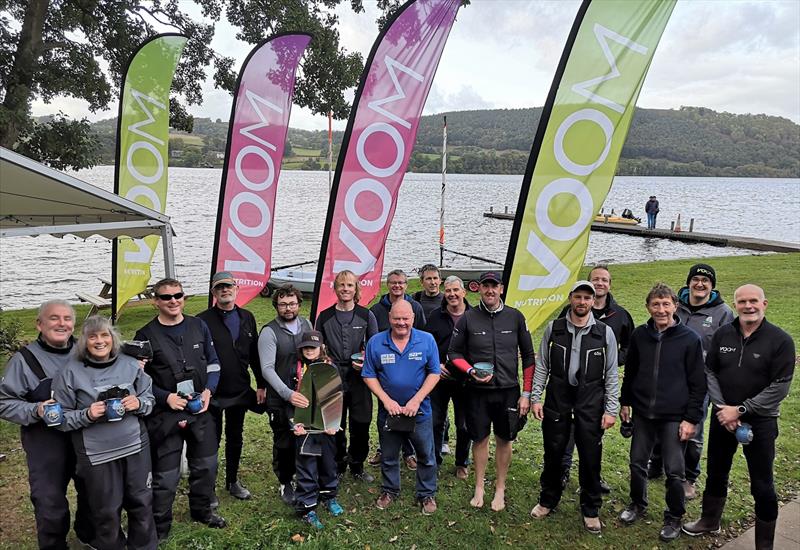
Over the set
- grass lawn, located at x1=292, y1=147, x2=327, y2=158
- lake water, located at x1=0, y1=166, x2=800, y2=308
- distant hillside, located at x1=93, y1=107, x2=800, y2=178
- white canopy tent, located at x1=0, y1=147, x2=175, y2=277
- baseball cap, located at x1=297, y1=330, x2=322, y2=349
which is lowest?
lake water, located at x1=0, y1=166, x2=800, y2=308

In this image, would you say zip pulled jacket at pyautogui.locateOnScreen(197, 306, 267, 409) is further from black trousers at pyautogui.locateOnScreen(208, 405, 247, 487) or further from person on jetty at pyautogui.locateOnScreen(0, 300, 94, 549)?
person on jetty at pyautogui.locateOnScreen(0, 300, 94, 549)

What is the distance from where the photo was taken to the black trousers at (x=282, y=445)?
172 inches

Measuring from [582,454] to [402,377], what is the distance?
156 cm

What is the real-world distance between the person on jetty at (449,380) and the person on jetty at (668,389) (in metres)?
1.44

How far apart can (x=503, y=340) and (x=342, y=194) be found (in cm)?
299

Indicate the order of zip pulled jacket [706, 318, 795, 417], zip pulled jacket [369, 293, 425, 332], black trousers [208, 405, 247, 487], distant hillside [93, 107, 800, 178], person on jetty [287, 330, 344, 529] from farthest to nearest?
distant hillside [93, 107, 800, 178]
zip pulled jacket [369, 293, 425, 332]
black trousers [208, 405, 247, 487]
person on jetty [287, 330, 344, 529]
zip pulled jacket [706, 318, 795, 417]

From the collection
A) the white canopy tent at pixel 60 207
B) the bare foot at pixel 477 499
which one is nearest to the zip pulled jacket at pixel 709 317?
the bare foot at pixel 477 499

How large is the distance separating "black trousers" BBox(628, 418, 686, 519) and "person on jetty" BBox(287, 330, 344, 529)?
2.43 meters

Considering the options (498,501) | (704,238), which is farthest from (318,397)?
(704,238)

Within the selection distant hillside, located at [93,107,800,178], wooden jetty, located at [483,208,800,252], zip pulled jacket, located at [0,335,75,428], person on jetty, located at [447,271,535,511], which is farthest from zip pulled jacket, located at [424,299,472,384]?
distant hillside, located at [93,107,800,178]

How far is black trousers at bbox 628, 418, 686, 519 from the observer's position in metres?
4.06

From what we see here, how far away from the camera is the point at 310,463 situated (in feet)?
14.1

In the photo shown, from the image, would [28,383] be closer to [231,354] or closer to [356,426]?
[231,354]

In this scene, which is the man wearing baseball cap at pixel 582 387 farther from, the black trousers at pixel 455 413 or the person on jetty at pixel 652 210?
the person on jetty at pixel 652 210
